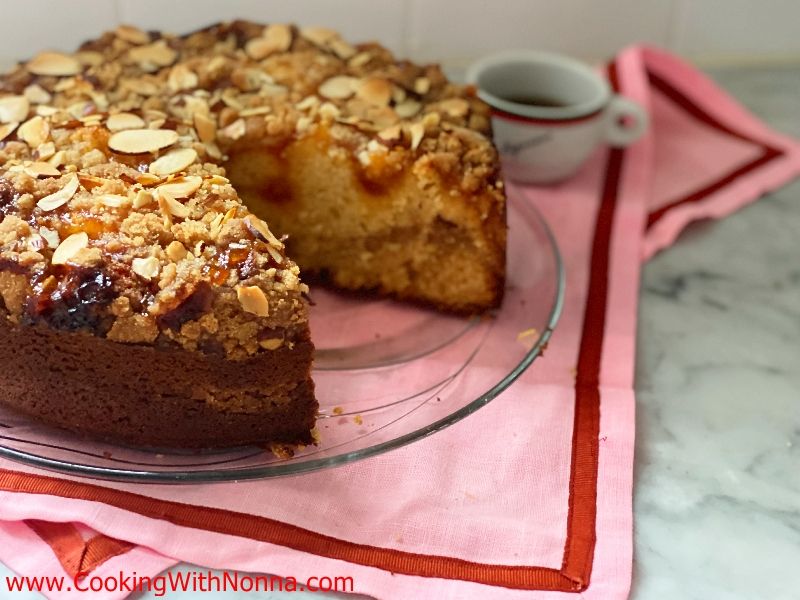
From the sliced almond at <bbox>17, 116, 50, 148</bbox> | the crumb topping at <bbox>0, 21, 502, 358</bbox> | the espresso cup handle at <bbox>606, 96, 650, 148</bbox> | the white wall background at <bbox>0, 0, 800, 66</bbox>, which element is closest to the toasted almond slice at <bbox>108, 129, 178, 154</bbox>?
the crumb topping at <bbox>0, 21, 502, 358</bbox>

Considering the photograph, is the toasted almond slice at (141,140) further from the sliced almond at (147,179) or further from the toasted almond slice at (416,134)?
the toasted almond slice at (416,134)

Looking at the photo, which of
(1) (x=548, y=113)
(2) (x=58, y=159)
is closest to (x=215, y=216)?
(2) (x=58, y=159)

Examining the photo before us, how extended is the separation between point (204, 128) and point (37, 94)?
309mm

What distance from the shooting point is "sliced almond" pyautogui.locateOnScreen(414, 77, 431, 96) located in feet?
5.37

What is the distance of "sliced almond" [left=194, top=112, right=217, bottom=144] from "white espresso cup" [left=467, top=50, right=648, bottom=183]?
0.60 meters

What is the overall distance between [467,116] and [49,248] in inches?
30.5

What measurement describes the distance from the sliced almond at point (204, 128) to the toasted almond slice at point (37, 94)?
270 millimetres

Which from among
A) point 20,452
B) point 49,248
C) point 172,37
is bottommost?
point 20,452

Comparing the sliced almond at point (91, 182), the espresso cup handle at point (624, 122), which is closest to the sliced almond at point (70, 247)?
the sliced almond at point (91, 182)

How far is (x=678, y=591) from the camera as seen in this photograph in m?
1.18

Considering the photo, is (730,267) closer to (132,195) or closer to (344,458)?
(344,458)

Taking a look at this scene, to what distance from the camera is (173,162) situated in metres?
1.37

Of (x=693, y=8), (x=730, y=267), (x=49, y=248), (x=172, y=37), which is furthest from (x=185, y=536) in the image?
(x=693, y=8)

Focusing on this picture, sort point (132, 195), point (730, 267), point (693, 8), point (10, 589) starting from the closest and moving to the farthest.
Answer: point (10, 589) → point (132, 195) → point (730, 267) → point (693, 8)
